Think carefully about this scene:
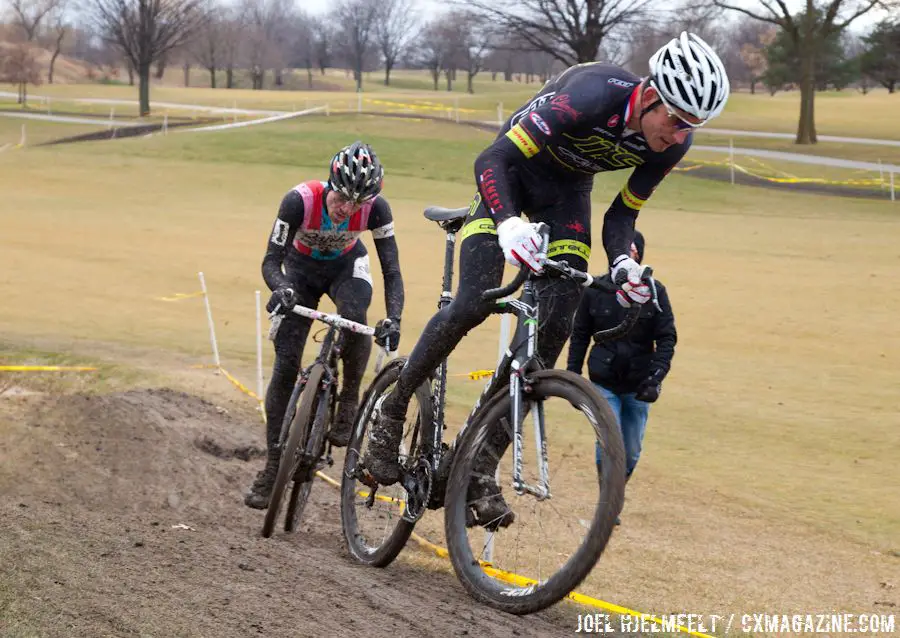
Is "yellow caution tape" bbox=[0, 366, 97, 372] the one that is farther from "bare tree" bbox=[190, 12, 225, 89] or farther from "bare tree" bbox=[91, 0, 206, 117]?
"bare tree" bbox=[190, 12, 225, 89]

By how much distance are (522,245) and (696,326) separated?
1350cm

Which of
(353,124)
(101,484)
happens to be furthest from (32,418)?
(353,124)

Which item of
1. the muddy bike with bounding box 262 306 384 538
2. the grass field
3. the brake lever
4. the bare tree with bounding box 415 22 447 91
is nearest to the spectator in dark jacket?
the grass field

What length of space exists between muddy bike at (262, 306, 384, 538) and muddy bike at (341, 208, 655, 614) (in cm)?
51

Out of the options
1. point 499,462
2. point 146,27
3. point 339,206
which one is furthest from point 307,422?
point 146,27

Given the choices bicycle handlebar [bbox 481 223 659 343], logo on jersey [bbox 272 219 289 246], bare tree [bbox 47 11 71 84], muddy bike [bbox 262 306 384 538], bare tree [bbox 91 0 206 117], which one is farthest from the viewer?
bare tree [bbox 47 11 71 84]

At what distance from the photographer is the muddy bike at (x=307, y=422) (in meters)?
6.89

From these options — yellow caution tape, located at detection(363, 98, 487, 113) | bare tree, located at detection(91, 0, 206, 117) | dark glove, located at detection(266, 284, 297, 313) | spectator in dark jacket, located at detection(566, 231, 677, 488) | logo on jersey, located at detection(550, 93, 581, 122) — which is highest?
bare tree, located at detection(91, 0, 206, 117)

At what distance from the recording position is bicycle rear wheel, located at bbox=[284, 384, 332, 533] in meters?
7.00

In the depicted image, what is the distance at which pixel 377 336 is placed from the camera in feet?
22.3

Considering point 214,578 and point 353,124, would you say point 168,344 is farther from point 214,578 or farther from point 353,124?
point 353,124

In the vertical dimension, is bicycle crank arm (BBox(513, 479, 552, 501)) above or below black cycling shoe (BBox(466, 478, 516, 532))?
above

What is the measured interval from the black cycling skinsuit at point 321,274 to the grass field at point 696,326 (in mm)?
1511

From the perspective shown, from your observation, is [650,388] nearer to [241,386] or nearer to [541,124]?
[541,124]
